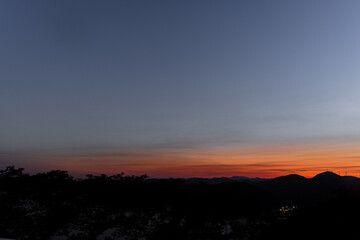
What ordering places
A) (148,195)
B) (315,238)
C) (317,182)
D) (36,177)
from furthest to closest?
(317,182), (148,195), (36,177), (315,238)

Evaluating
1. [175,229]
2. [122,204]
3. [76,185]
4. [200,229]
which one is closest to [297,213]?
[200,229]

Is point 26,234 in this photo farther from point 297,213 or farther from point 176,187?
point 297,213

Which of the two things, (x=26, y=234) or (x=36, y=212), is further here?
(x=36, y=212)

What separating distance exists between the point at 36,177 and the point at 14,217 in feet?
10.3

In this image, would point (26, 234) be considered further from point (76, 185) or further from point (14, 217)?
point (76, 185)

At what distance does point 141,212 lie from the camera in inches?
721

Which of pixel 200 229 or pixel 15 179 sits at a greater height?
pixel 15 179

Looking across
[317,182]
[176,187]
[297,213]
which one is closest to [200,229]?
[176,187]

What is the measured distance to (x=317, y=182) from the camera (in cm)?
13450

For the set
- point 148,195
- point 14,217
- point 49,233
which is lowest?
point 49,233

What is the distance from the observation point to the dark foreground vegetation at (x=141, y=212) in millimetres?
15273

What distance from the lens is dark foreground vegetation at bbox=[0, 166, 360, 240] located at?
15273 mm

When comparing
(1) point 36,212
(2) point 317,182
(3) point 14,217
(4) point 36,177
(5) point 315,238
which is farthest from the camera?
(2) point 317,182

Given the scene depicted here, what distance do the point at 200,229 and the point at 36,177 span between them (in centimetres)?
1116
